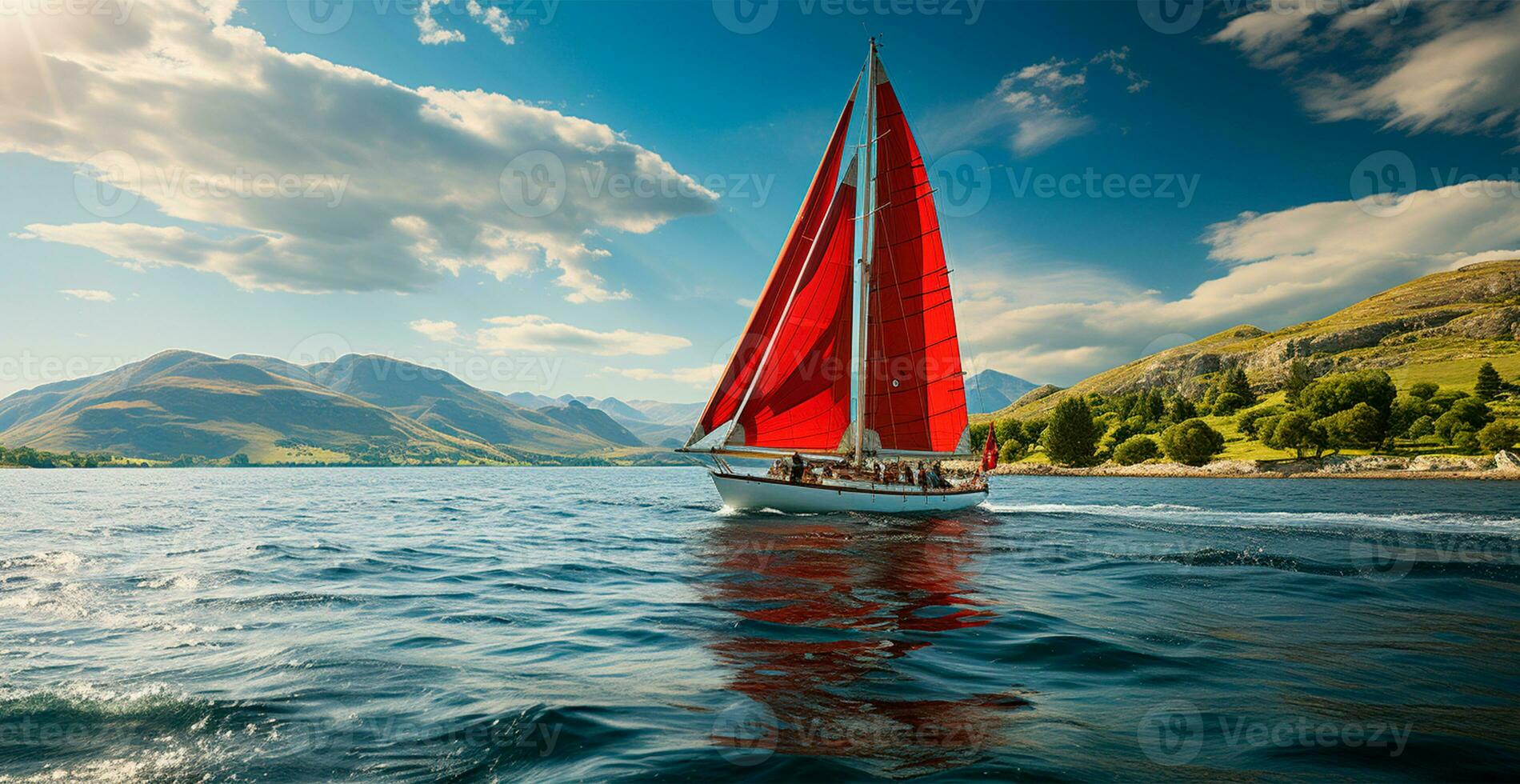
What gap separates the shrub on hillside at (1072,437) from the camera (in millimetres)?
148250

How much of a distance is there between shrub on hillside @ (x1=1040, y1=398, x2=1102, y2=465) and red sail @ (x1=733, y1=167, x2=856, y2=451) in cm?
12428

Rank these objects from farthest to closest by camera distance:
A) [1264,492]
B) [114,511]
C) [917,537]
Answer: [1264,492] < [114,511] < [917,537]

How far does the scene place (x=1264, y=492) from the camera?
6925 cm

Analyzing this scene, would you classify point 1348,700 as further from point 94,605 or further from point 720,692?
point 94,605

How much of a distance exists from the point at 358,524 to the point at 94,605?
23.8 metres

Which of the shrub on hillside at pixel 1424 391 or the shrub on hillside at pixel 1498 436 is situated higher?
the shrub on hillside at pixel 1424 391

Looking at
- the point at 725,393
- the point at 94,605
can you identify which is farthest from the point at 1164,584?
the point at 94,605

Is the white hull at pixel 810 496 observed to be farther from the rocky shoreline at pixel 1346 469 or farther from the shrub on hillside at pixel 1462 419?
the shrub on hillside at pixel 1462 419

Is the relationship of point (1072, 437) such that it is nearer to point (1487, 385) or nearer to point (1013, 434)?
point (1013, 434)

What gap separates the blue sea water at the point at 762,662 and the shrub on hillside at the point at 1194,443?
10963 centimetres

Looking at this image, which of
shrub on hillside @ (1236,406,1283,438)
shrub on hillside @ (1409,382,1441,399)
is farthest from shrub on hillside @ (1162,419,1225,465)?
shrub on hillside @ (1409,382,1441,399)

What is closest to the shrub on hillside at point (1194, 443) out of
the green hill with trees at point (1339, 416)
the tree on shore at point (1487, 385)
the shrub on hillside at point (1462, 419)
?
the green hill with trees at point (1339, 416)

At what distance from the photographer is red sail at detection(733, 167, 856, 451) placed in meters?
37.4

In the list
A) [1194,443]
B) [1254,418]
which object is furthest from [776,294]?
[1254,418]
